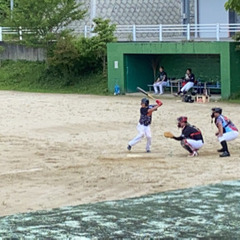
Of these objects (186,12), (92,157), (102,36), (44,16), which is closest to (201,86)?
(102,36)

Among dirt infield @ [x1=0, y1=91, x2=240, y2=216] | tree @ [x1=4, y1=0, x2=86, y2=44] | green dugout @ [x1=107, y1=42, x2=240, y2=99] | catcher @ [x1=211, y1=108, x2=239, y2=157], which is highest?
tree @ [x1=4, y1=0, x2=86, y2=44]

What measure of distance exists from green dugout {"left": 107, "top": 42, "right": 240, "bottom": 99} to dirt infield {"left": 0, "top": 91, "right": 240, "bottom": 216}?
2369mm

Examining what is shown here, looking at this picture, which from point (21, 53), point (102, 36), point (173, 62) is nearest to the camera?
point (173, 62)

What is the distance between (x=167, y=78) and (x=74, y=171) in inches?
719

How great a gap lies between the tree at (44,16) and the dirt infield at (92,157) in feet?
26.5

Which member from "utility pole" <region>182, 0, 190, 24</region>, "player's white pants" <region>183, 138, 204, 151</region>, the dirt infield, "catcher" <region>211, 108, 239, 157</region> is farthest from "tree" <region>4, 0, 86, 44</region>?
"catcher" <region>211, 108, 239, 157</region>

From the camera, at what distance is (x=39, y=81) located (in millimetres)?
37031

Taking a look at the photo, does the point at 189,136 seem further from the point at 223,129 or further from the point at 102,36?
the point at 102,36

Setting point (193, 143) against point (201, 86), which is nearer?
point (193, 143)

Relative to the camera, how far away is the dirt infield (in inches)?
519

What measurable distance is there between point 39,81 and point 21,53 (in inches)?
125

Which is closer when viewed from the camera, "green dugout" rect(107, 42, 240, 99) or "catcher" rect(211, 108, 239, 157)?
"catcher" rect(211, 108, 239, 157)

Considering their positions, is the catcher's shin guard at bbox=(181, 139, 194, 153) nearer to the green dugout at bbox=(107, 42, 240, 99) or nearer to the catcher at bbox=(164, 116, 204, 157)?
the catcher at bbox=(164, 116, 204, 157)

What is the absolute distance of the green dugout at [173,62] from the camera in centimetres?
2984
